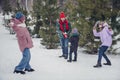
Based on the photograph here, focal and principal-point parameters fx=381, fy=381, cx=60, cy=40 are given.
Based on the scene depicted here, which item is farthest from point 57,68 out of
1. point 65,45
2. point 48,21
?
point 48,21

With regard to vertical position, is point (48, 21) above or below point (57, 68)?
above

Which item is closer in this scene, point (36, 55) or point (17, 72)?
point (17, 72)

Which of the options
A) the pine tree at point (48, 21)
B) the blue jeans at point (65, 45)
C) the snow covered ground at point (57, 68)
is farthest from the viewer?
the pine tree at point (48, 21)

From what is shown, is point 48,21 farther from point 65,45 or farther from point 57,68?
point 57,68

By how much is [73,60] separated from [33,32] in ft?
34.2

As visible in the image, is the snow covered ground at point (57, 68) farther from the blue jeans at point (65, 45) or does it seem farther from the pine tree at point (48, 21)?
the pine tree at point (48, 21)

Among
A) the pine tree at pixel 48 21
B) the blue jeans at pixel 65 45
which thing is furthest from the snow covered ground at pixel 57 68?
the pine tree at pixel 48 21

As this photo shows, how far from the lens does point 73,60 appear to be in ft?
46.2

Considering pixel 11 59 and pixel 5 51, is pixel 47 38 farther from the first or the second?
pixel 11 59

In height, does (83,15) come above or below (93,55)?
above

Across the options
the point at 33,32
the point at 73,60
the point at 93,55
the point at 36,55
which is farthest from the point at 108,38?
the point at 33,32

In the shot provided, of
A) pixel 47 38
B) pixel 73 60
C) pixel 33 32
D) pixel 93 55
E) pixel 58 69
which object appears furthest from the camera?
pixel 33 32

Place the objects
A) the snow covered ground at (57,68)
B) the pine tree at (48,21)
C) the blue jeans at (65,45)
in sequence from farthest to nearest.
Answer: the pine tree at (48,21)
the blue jeans at (65,45)
the snow covered ground at (57,68)

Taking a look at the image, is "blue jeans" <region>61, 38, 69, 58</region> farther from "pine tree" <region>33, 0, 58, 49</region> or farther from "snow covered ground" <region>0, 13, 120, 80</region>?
"pine tree" <region>33, 0, 58, 49</region>
